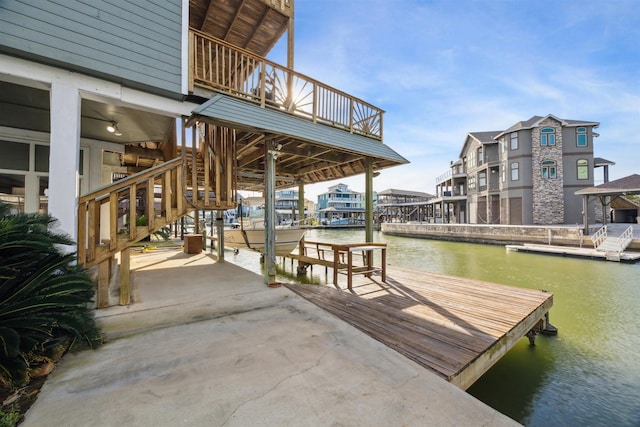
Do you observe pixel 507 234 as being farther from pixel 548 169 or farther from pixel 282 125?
pixel 282 125

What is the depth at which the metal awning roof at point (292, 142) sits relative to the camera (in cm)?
428

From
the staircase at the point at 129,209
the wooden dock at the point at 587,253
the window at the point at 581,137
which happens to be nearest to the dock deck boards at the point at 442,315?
the staircase at the point at 129,209

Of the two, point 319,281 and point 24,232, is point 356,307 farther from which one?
point 319,281

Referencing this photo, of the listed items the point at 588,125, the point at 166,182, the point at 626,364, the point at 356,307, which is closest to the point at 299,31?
the point at 166,182

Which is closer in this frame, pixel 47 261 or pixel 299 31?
pixel 47 261

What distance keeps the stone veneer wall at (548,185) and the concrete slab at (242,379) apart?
92.3 feet

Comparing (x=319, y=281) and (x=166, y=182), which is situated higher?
(x=166, y=182)

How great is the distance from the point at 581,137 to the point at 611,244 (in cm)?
1320

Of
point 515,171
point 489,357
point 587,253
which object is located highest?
point 515,171

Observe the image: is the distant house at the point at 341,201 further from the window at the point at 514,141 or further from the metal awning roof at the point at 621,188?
the metal awning roof at the point at 621,188

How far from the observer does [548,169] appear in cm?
2300

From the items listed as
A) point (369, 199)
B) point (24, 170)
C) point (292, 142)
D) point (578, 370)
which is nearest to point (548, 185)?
point (369, 199)

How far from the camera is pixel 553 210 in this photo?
22.8 metres

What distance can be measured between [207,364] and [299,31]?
7.42 m
